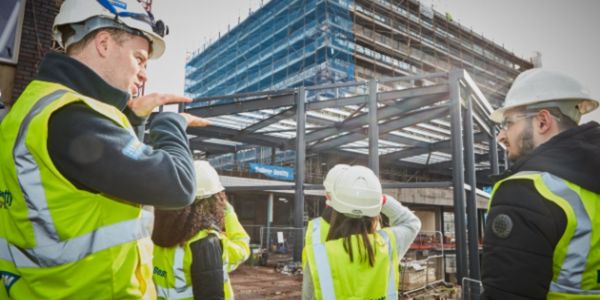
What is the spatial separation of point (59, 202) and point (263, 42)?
42.2 meters

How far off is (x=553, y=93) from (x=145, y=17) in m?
2.06

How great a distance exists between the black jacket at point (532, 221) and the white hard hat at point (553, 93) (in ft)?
0.86

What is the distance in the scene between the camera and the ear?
4.78 ft

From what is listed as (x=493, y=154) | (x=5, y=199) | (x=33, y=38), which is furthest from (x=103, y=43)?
(x=493, y=154)

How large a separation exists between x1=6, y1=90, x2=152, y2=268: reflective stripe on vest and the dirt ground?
7229 millimetres

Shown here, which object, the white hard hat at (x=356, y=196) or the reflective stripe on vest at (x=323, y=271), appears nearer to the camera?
the reflective stripe on vest at (x=323, y=271)

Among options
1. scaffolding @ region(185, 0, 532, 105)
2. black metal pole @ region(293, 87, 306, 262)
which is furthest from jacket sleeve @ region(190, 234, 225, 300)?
scaffolding @ region(185, 0, 532, 105)

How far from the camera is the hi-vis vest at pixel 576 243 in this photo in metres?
1.44

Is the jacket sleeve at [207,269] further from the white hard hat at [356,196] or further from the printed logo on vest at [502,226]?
the printed logo on vest at [502,226]

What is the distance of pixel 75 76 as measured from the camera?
1.32 metres

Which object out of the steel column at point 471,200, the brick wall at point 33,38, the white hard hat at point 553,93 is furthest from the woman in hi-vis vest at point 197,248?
the steel column at point 471,200

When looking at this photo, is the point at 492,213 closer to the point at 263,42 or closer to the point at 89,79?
the point at 89,79

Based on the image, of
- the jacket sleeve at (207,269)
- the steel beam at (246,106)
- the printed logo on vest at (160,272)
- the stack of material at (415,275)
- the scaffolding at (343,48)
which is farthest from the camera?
the scaffolding at (343,48)

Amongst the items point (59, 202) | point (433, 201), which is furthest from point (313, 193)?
point (59, 202)
